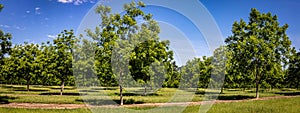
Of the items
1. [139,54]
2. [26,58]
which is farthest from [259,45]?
[26,58]

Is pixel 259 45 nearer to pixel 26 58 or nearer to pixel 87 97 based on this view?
pixel 87 97

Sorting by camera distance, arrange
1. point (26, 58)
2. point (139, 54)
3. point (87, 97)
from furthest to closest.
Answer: point (26, 58) < point (87, 97) < point (139, 54)

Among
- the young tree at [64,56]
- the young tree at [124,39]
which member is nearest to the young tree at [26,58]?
the young tree at [64,56]

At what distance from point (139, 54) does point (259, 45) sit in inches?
923

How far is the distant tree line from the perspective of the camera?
84.6ft

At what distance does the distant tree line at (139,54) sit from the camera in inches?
1016

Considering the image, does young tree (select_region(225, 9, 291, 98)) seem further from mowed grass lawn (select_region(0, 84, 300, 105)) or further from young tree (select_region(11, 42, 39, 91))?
young tree (select_region(11, 42, 39, 91))

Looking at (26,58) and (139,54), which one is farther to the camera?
(26,58)

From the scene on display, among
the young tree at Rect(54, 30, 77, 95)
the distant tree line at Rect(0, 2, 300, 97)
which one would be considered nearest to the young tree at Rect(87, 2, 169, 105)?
the distant tree line at Rect(0, 2, 300, 97)

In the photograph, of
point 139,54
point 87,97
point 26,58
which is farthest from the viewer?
point 26,58

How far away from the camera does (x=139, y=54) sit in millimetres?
24703

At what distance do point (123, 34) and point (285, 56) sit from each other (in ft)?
93.6

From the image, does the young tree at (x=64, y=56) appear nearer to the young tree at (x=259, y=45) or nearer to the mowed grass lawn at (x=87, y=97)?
the mowed grass lawn at (x=87, y=97)

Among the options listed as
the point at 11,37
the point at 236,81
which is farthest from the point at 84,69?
the point at 236,81
